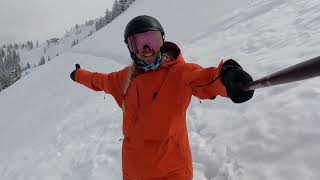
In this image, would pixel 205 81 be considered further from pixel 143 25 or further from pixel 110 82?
pixel 110 82

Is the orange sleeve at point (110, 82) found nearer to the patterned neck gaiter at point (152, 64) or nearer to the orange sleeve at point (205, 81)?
the patterned neck gaiter at point (152, 64)

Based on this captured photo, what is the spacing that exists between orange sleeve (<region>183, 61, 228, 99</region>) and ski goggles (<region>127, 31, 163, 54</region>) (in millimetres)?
407

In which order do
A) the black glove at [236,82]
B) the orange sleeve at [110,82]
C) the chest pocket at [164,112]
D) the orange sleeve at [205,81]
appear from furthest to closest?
the orange sleeve at [110,82] → the chest pocket at [164,112] → the orange sleeve at [205,81] → the black glove at [236,82]

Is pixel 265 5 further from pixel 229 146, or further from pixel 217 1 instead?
pixel 229 146

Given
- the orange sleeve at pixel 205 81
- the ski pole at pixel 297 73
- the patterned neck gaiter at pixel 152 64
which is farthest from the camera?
the patterned neck gaiter at pixel 152 64

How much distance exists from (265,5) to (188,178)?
29.3 feet

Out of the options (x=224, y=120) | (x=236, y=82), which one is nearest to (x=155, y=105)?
(x=236, y=82)

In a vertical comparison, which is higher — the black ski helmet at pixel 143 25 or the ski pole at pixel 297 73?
the ski pole at pixel 297 73

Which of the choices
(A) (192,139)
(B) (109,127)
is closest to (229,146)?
(A) (192,139)

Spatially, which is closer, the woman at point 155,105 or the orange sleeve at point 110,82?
the woman at point 155,105

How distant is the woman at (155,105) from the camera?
10.2ft

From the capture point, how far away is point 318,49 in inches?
237

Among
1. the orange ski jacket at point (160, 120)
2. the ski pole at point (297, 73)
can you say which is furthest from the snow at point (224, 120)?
the ski pole at point (297, 73)

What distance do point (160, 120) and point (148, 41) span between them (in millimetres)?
621
